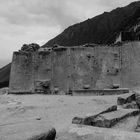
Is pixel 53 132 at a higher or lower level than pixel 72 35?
lower

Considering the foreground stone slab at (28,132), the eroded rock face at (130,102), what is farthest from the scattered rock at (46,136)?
the eroded rock face at (130,102)

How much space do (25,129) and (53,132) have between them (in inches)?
25.5

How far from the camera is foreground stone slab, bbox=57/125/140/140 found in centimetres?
634

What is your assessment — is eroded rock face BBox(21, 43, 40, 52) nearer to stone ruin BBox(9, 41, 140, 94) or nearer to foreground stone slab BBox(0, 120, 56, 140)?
stone ruin BBox(9, 41, 140, 94)

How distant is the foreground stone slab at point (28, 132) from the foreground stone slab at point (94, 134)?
0.44 meters

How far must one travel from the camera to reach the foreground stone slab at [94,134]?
20.8 feet

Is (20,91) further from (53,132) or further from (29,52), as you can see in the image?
(53,132)

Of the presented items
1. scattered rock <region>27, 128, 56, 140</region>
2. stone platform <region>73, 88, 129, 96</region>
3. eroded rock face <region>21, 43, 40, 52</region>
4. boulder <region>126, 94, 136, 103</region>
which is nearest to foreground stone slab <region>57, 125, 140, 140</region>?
scattered rock <region>27, 128, 56, 140</region>

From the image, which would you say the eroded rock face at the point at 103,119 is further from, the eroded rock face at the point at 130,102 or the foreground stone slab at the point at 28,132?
the foreground stone slab at the point at 28,132

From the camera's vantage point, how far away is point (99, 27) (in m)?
81.6

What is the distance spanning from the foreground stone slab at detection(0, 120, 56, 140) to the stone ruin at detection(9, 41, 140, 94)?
12.0m

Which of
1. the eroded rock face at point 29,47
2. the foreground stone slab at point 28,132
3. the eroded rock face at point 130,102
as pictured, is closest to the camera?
the foreground stone slab at point 28,132

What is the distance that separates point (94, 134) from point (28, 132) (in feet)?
5.02

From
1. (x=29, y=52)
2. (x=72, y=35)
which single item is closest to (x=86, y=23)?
(x=72, y=35)
